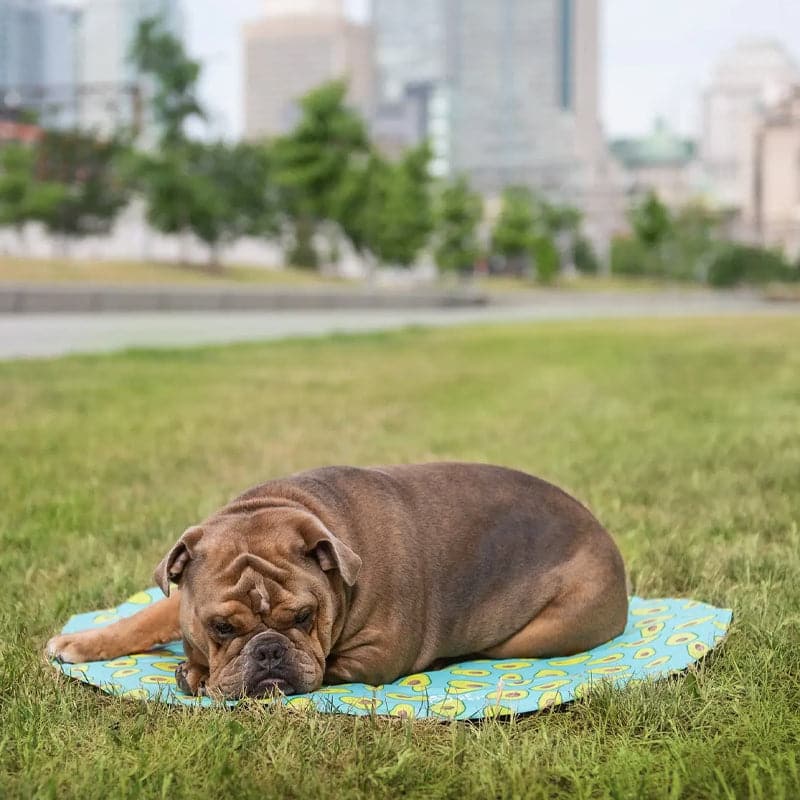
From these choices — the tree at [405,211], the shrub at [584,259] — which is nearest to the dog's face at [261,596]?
the tree at [405,211]

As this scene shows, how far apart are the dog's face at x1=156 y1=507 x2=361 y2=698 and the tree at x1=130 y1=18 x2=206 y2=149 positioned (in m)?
43.2

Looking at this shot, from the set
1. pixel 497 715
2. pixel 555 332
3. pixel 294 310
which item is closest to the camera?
pixel 497 715

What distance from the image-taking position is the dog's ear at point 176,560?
132 inches

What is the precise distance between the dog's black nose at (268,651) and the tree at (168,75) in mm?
43450

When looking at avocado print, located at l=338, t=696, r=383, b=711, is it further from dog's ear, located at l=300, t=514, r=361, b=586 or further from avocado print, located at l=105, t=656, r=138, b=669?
avocado print, located at l=105, t=656, r=138, b=669

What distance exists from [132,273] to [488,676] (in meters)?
40.5

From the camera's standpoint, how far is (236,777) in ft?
9.20

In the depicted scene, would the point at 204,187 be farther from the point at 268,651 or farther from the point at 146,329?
the point at 268,651

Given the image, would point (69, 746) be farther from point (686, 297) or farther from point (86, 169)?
point (686, 297)

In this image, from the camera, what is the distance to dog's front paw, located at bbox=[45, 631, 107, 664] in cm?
376

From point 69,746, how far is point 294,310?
32311 mm

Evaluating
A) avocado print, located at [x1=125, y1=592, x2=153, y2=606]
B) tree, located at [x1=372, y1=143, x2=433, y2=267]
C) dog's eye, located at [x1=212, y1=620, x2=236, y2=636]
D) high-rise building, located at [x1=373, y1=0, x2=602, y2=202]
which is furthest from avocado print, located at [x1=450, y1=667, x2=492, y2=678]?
high-rise building, located at [x1=373, y1=0, x2=602, y2=202]

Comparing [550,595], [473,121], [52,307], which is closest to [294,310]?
[52,307]

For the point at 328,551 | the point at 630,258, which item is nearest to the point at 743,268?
the point at 630,258
